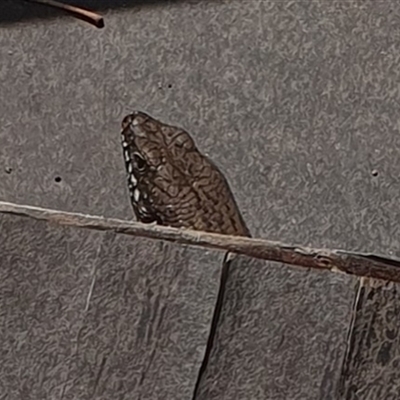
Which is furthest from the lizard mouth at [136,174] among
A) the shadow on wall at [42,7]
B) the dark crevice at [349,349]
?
the dark crevice at [349,349]

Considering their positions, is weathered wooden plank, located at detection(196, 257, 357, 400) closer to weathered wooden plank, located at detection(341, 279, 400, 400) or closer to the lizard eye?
weathered wooden plank, located at detection(341, 279, 400, 400)

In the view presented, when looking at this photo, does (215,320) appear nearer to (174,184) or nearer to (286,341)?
(286,341)

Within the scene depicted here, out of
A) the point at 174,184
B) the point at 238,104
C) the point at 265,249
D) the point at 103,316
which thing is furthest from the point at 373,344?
the point at 238,104

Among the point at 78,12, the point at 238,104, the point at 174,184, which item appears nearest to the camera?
the point at 174,184

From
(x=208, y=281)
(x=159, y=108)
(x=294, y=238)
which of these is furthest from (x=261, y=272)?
(x=159, y=108)

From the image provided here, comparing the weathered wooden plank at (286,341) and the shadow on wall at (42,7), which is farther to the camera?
the shadow on wall at (42,7)

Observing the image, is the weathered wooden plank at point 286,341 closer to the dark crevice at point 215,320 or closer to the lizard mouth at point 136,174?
the dark crevice at point 215,320
